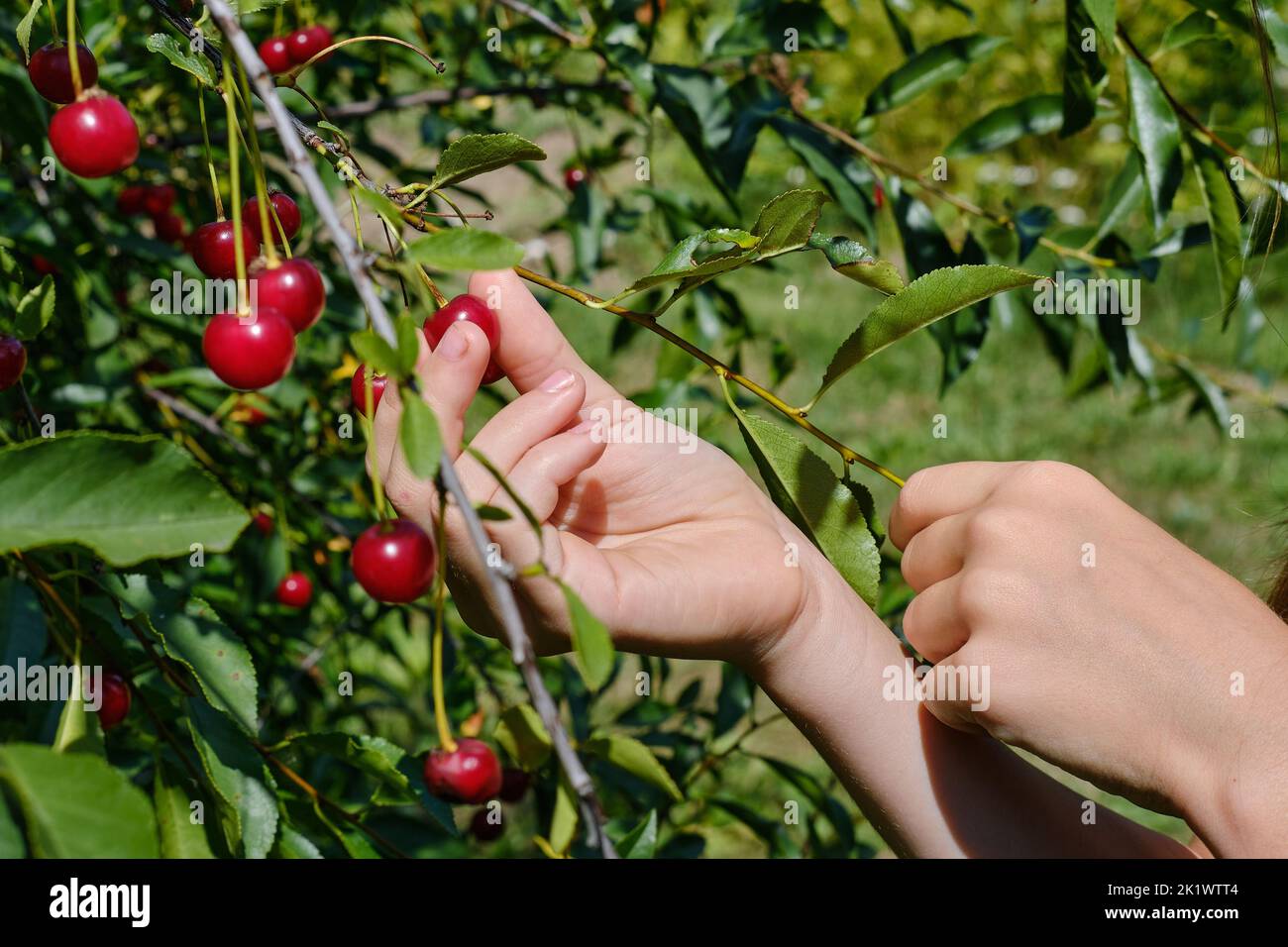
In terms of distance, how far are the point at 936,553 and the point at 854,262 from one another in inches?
11.0

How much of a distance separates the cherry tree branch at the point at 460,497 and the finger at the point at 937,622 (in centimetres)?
45

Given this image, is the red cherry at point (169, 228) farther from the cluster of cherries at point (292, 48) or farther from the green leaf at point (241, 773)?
the green leaf at point (241, 773)

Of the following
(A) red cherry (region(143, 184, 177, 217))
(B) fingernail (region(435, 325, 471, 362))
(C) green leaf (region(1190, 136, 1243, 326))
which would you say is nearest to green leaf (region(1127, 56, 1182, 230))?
(C) green leaf (region(1190, 136, 1243, 326))

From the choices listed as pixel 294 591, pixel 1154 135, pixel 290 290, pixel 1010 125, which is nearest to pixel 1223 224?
pixel 1154 135

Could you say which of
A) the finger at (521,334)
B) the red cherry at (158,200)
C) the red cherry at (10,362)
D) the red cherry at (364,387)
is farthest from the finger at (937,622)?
the red cherry at (158,200)

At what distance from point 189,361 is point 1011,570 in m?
1.32

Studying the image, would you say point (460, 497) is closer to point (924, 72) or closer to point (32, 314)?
point (32, 314)

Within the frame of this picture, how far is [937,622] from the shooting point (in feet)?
3.00

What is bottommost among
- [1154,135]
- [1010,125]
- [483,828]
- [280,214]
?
[483,828]

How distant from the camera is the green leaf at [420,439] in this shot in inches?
20.0

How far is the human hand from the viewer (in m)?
0.81

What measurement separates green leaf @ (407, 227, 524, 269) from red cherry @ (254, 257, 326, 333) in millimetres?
95

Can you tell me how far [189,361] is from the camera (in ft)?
5.72
